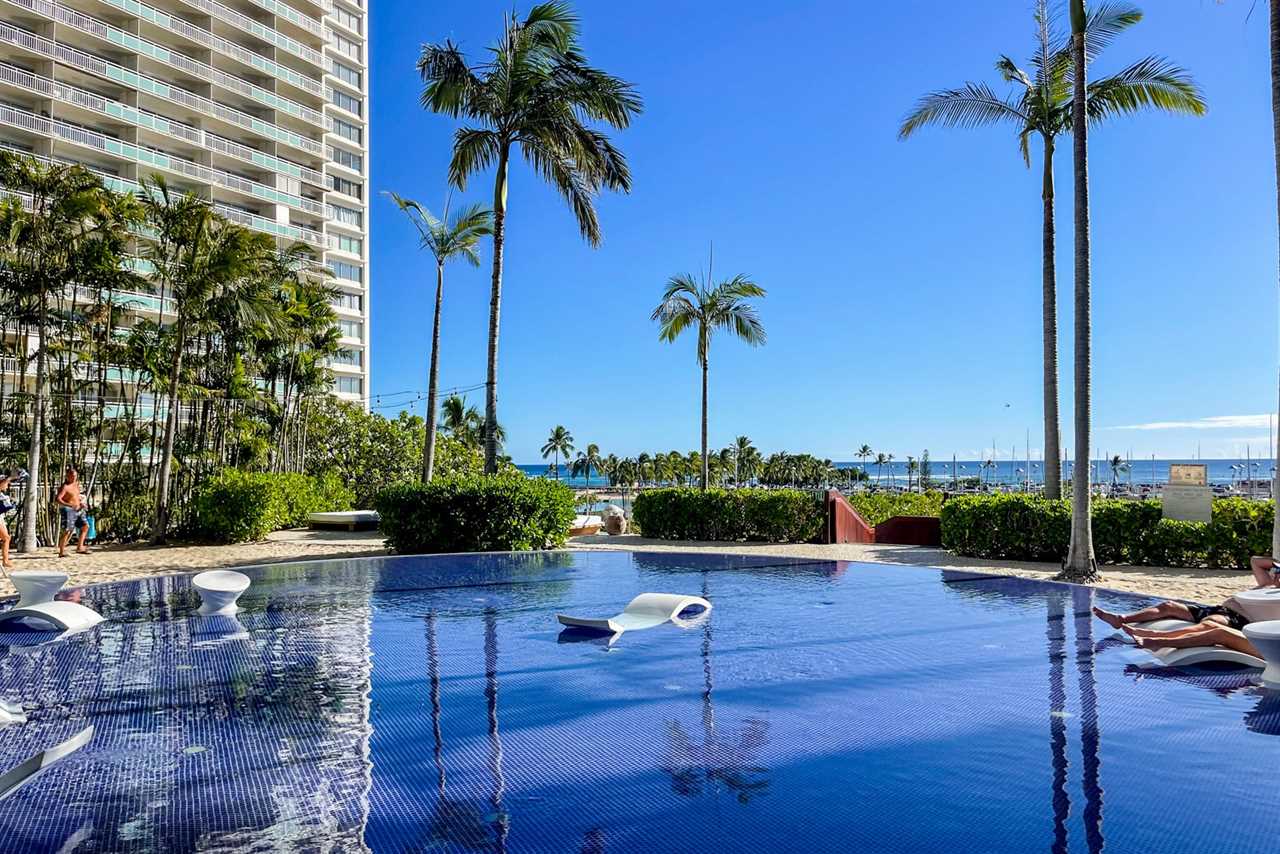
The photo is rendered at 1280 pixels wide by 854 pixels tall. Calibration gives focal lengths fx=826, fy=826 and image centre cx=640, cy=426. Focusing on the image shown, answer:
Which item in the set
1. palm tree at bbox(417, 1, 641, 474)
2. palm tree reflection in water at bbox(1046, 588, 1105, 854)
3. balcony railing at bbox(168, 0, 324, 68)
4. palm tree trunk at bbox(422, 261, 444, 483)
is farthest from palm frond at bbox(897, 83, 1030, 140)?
balcony railing at bbox(168, 0, 324, 68)

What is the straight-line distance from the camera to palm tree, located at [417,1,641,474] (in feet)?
51.5

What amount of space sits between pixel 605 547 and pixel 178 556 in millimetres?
7728

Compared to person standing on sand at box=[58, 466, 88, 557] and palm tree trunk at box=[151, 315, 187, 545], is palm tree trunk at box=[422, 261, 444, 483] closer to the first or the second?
palm tree trunk at box=[151, 315, 187, 545]

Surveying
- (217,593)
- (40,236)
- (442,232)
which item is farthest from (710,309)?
(217,593)

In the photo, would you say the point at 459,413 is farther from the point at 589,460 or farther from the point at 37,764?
the point at 37,764

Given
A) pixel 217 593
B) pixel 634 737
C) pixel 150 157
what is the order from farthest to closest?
A: pixel 150 157, pixel 217 593, pixel 634 737

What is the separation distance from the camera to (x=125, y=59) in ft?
131

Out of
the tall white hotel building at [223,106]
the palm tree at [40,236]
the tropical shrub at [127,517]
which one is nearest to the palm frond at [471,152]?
the palm tree at [40,236]

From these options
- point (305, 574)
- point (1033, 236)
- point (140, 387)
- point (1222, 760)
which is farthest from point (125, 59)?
point (1222, 760)

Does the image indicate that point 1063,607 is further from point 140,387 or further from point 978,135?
point 140,387

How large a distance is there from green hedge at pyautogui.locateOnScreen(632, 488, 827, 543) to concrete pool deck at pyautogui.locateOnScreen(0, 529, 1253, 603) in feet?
1.88

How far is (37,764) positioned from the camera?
429 cm

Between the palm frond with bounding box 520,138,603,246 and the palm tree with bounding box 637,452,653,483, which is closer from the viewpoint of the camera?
the palm frond with bounding box 520,138,603,246

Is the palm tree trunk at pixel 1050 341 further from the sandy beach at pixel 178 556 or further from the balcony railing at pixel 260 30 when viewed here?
the balcony railing at pixel 260 30
